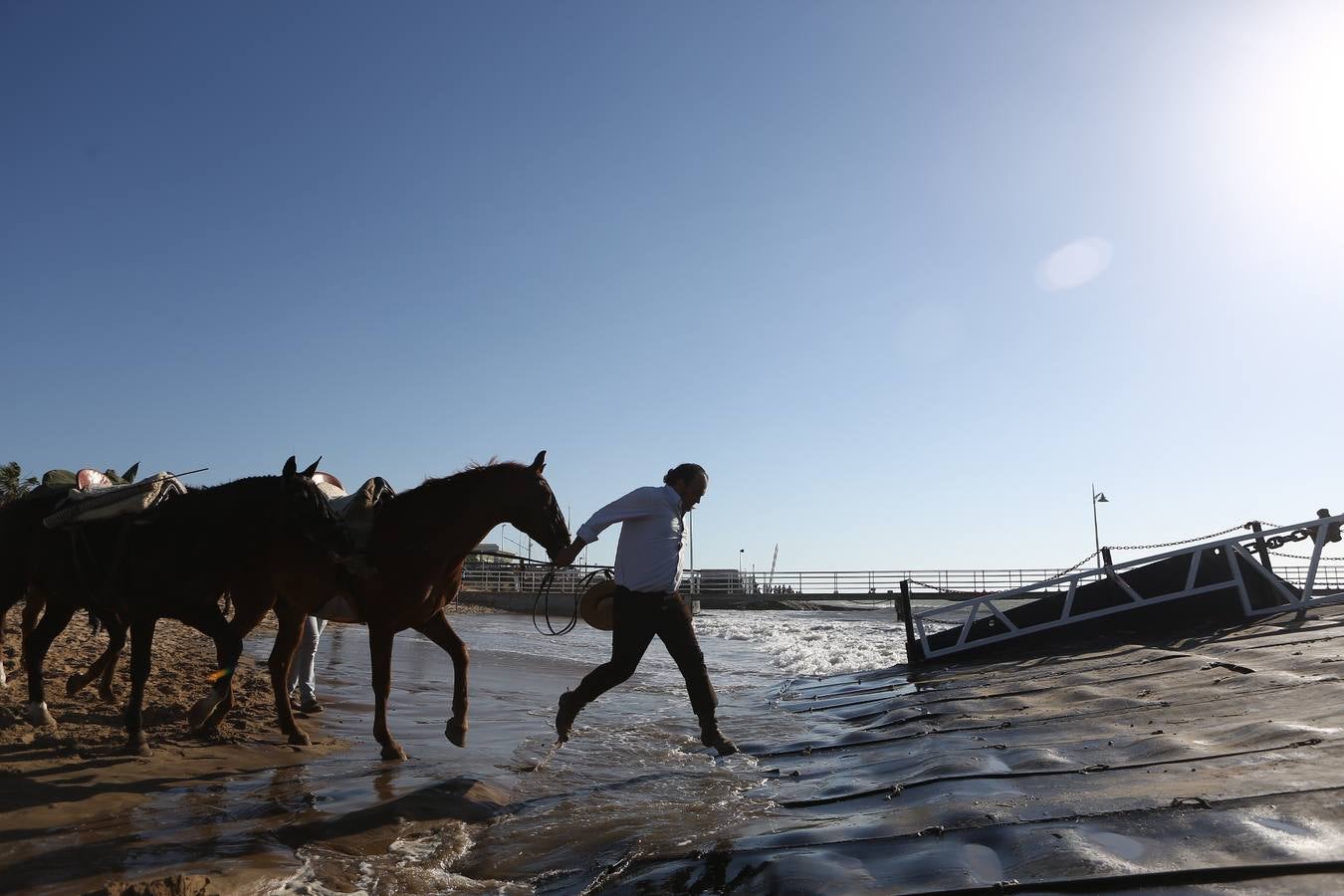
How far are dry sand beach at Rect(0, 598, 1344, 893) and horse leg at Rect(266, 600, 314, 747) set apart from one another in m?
0.17

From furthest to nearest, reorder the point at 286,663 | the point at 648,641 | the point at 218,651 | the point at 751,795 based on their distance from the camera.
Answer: the point at 286,663 < the point at 648,641 < the point at 218,651 < the point at 751,795

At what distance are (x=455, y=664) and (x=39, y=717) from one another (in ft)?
8.93

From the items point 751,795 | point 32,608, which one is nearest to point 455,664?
point 751,795

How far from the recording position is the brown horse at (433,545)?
5.66 metres

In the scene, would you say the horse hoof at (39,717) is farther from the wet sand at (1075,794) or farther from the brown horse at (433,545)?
the wet sand at (1075,794)

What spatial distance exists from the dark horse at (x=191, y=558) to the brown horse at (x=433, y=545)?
13.1 inches

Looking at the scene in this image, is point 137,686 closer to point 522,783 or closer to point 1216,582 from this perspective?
point 522,783

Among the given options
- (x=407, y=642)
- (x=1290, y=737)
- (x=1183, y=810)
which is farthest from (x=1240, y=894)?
(x=407, y=642)

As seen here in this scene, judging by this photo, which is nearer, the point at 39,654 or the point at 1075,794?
the point at 1075,794

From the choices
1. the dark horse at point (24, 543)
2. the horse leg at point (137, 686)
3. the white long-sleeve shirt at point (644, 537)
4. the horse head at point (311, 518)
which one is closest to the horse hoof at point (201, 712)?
the horse leg at point (137, 686)

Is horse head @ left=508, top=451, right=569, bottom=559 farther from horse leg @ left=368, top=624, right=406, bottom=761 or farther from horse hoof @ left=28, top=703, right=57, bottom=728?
horse hoof @ left=28, top=703, right=57, bottom=728

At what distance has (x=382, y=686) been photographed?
555 centimetres

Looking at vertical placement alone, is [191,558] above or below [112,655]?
above

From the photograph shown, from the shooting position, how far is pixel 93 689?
23.7 feet
